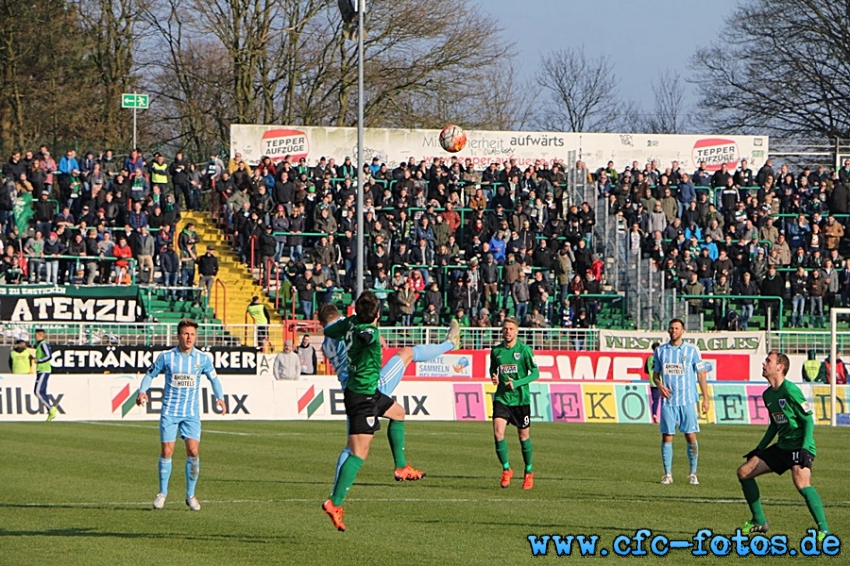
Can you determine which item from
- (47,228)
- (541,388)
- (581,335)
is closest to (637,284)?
(581,335)

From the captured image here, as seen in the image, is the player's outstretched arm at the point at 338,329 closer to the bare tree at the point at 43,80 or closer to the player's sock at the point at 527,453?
the player's sock at the point at 527,453

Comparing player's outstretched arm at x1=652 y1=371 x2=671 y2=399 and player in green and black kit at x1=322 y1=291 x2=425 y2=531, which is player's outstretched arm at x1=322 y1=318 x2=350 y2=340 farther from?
player's outstretched arm at x1=652 y1=371 x2=671 y2=399

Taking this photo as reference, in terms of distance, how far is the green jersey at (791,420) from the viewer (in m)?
12.5

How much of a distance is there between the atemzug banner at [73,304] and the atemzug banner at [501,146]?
10810 millimetres

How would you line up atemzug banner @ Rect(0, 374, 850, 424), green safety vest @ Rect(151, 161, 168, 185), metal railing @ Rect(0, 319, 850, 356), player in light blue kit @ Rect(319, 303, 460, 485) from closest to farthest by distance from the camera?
player in light blue kit @ Rect(319, 303, 460, 485) → atemzug banner @ Rect(0, 374, 850, 424) → metal railing @ Rect(0, 319, 850, 356) → green safety vest @ Rect(151, 161, 168, 185)

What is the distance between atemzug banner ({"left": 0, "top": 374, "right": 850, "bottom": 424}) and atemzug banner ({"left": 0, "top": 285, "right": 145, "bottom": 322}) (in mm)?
4749

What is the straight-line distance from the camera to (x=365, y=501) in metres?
16.2

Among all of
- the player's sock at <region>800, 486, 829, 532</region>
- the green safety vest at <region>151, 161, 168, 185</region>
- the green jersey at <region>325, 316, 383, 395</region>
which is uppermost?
the green safety vest at <region>151, 161, 168, 185</region>

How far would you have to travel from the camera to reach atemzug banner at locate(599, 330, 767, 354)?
→ 36353 mm

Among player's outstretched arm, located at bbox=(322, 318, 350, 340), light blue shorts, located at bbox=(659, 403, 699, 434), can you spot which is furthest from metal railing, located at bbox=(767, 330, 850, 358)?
player's outstretched arm, located at bbox=(322, 318, 350, 340)

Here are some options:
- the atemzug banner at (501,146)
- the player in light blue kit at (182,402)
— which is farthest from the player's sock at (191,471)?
the atemzug banner at (501,146)

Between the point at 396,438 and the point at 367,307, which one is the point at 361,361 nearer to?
the point at 367,307

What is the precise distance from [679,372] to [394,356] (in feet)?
20.8

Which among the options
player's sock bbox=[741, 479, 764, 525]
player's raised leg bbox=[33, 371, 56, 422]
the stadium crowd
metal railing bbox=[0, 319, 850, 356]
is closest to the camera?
player's sock bbox=[741, 479, 764, 525]
